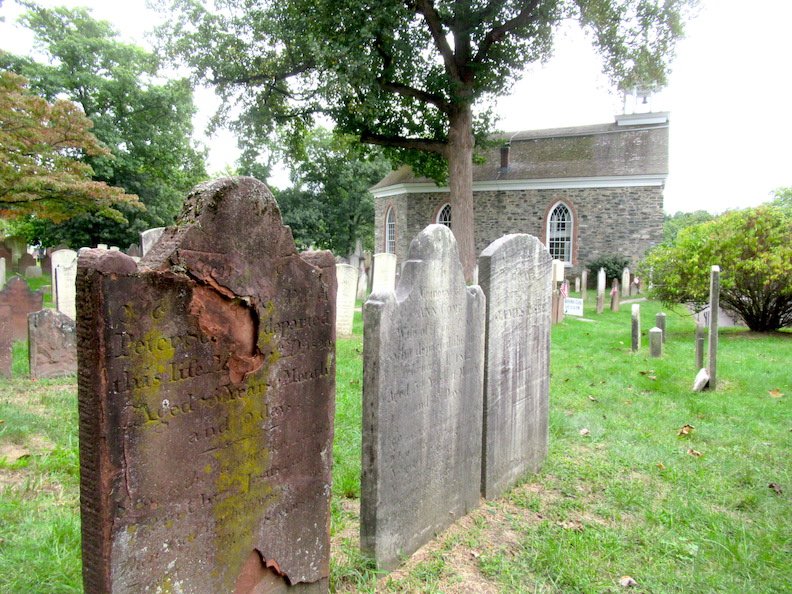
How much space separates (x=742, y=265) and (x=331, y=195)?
28064mm

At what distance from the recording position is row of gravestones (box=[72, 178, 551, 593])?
1.97m

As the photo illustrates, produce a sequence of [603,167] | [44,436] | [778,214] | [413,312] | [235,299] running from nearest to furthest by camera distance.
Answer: [235,299], [413,312], [44,436], [778,214], [603,167]

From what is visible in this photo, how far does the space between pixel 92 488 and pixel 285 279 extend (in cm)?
107

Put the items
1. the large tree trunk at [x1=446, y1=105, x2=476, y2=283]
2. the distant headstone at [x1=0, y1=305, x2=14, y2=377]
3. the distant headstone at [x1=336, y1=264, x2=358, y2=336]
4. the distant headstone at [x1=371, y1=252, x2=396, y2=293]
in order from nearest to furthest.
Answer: the distant headstone at [x1=0, y1=305, x2=14, y2=377] < the distant headstone at [x1=336, y1=264, x2=358, y2=336] < the distant headstone at [x1=371, y1=252, x2=396, y2=293] < the large tree trunk at [x1=446, y1=105, x2=476, y2=283]

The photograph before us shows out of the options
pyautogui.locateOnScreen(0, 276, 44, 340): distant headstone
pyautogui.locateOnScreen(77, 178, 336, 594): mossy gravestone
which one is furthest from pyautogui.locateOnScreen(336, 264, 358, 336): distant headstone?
pyautogui.locateOnScreen(77, 178, 336, 594): mossy gravestone

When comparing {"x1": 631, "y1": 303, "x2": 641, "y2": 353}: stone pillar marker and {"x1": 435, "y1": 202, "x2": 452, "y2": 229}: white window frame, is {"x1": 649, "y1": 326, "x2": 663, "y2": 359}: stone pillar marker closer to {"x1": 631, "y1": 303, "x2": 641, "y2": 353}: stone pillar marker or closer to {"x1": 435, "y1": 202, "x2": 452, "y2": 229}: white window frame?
{"x1": 631, "y1": 303, "x2": 641, "y2": 353}: stone pillar marker

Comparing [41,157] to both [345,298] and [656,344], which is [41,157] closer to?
[345,298]

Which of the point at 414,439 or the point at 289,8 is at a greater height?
the point at 289,8

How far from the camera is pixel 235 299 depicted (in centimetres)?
234

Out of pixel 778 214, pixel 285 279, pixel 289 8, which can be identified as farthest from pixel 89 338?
pixel 289 8

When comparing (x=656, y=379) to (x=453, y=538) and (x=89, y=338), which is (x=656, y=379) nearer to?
(x=453, y=538)

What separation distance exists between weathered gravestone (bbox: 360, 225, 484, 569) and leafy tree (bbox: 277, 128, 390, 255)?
31.6m

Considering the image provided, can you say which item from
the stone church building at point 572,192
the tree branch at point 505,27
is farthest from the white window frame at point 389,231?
the tree branch at point 505,27

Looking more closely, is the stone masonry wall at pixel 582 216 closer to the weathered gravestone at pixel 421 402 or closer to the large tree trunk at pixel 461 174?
the large tree trunk at pixel 461 174
